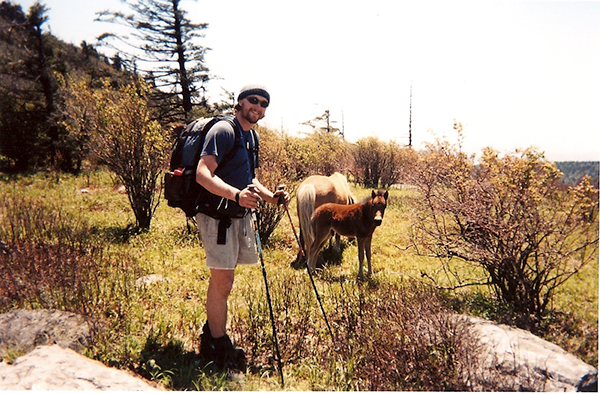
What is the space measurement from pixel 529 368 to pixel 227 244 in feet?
8.23

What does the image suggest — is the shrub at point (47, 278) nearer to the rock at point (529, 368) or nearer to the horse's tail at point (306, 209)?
the horse's tail at point (306, 209)

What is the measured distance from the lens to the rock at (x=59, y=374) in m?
2.05

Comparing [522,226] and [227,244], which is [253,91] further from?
[522,226]

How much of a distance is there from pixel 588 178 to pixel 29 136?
20.5 meters

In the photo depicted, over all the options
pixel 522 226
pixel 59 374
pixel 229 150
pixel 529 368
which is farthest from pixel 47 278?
pixel 522 226

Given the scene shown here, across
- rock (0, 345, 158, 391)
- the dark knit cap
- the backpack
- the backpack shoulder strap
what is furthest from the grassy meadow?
the dark knit cap

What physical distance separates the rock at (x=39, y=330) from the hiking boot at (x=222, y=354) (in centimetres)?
103

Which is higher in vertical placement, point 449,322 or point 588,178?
point 588,178

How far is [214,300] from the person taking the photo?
272 centimetres

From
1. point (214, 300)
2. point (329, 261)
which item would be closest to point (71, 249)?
point (214, 300)

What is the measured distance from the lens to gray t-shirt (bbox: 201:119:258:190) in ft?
8.06

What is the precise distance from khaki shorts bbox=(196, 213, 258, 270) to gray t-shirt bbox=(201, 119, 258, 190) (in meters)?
0.38

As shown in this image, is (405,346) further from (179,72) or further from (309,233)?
(179,72)

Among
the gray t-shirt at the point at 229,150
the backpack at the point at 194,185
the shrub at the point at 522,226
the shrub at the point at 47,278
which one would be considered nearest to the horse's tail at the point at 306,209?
the shrub at the point at 522,226
